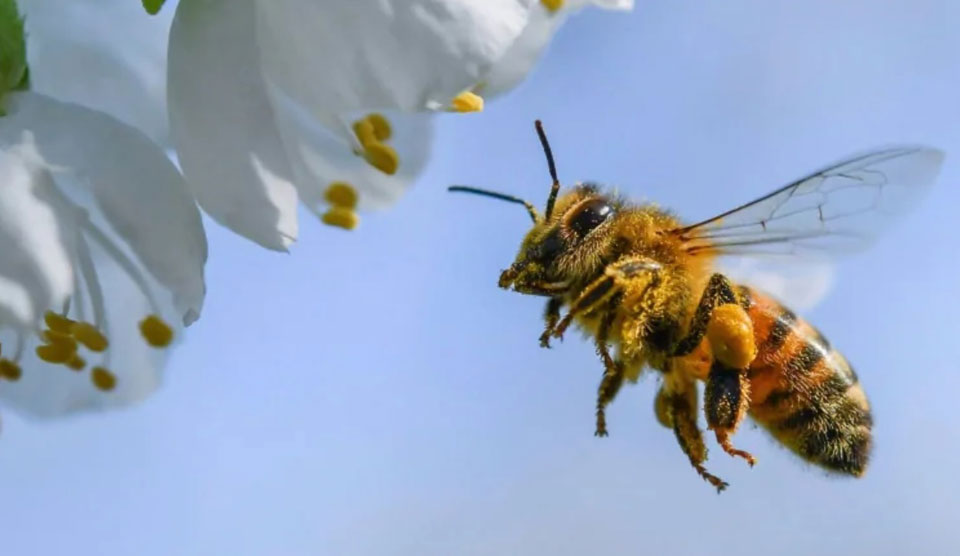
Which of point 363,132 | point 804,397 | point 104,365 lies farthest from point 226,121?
point 804,397

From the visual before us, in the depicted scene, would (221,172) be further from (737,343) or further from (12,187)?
(737,343)

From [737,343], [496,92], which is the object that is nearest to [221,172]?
[496,92]

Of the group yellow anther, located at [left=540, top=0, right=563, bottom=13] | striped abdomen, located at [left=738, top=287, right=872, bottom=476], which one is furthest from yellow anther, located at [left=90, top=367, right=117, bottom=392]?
striped abdomen, located at [left=738, top=287, right=872, bottom=476]

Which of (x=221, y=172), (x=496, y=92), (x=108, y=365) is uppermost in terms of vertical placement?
(x=496, y=92)

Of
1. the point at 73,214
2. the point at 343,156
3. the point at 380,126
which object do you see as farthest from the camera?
the point at 343,156

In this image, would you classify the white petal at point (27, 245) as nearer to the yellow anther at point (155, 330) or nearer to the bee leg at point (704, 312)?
the yellow anther at point (155, 330)

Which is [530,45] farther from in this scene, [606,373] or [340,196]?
[606,373]

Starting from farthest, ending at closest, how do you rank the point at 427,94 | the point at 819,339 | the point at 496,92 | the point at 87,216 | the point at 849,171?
1. the point at 819,339
2. the point at 849,171
3. the point at 496,92
4. the point at 87,216
5. the point at 427,94
